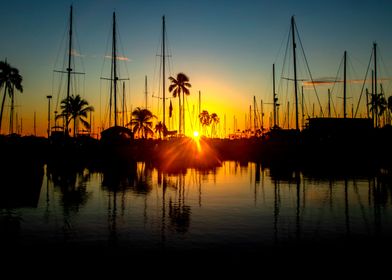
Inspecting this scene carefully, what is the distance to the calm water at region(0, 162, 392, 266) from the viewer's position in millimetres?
12788

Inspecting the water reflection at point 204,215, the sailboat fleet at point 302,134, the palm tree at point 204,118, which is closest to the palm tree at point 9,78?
the sailboat fleet at point 302,134

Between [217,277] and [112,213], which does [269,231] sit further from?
[112,213]

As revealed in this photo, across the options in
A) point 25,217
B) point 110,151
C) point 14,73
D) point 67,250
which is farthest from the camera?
point 14,73

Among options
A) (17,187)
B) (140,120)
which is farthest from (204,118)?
(17,187)

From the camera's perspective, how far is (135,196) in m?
23.3

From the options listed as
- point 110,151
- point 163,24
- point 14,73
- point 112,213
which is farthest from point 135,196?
point 14,73

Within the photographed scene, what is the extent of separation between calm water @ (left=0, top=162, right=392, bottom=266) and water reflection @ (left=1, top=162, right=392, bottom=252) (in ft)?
0.11

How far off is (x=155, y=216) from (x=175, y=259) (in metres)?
6.53

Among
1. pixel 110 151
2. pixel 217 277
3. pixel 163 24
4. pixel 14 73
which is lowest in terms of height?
pixel 217 277

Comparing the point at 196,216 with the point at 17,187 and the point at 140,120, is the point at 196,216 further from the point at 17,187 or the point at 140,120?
the point at 140,120

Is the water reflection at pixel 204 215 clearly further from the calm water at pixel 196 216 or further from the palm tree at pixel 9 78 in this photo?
the palm tree at pixel 9 78

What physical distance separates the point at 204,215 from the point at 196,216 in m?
0.45

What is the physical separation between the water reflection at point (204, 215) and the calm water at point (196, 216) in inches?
1.4

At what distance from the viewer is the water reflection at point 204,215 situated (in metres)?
13.1
